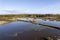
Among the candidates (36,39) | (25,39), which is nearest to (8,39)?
(25,39)

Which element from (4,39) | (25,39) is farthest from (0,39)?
(25,39)

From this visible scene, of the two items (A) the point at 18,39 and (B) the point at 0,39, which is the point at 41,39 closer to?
(A) the point at 18,39

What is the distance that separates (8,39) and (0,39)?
1254 mm

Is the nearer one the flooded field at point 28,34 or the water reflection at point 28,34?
the flooded field at point 28,34

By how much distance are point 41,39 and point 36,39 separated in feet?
2.73

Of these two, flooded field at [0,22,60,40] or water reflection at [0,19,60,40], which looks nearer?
flooded field at [0,22,60,40]

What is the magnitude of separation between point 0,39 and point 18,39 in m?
2.85

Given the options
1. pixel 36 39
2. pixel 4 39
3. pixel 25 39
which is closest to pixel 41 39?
pixel 36 39

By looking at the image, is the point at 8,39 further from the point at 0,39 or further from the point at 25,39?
the point at 25,39

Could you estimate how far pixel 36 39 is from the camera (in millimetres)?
19203

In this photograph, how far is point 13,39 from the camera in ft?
62.7

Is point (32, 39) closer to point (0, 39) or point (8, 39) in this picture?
point (8, 39)

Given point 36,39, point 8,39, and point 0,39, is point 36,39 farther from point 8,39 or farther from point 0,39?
point 0,39

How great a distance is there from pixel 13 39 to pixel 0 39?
2.05m
